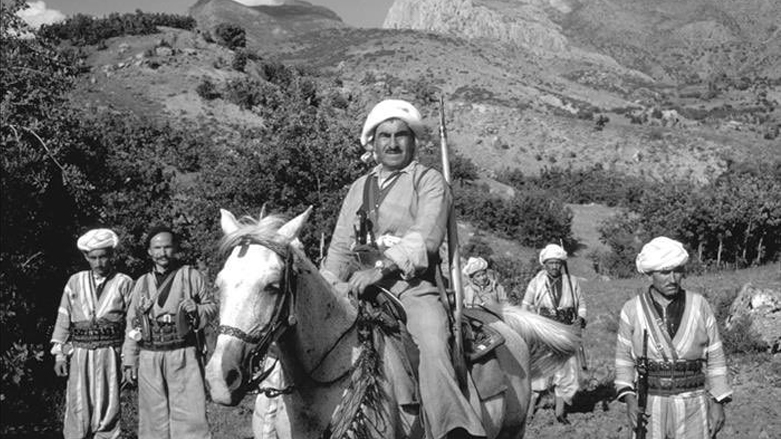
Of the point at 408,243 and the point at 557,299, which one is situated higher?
the point at 408,243

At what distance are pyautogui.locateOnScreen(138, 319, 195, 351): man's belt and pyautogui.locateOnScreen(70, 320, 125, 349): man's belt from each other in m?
0.45

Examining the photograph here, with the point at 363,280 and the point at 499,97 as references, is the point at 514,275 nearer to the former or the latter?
the point at 363,280

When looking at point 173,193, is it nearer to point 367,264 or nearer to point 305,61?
point 367,264

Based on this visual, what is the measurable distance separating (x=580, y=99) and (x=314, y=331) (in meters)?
70.5

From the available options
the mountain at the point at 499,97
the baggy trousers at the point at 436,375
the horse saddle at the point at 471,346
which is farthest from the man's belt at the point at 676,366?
the mountain at the point at 499,97

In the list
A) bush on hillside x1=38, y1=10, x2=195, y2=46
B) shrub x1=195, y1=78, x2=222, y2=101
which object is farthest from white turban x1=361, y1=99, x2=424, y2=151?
bush on hillside x1=38, y1=10, x2=195, y2=46

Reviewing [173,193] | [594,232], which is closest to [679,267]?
[173,193]

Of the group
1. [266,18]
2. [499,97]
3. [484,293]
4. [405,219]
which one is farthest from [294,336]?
[266,18]

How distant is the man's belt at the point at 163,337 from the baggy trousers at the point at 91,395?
538mm

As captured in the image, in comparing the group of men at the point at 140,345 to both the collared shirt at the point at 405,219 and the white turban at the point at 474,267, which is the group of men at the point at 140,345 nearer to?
the collared shirt at the point at 405,219

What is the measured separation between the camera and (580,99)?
7044cm

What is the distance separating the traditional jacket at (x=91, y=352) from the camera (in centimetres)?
711

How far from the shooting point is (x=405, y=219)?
423 centimetres

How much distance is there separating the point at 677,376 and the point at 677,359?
12 centimetres
